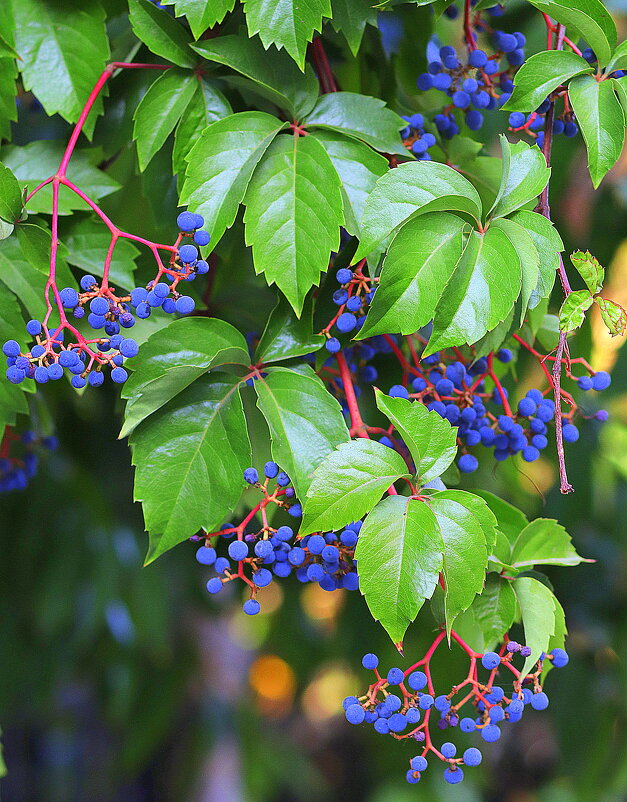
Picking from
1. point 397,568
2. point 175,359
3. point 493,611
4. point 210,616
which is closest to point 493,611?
point 493,611

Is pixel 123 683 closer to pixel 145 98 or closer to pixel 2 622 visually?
pixel 2 622

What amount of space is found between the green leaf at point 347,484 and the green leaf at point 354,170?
0.46 feet

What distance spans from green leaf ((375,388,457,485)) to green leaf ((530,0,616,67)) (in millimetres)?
217

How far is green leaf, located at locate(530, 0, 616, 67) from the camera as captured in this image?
15.7 inches

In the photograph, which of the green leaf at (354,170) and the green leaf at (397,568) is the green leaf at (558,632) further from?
the green leaf at (354,170)

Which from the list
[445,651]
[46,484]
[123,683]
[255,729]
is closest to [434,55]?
[445,651]

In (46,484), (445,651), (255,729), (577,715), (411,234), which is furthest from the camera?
(255,729)

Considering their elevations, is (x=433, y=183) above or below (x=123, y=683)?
above

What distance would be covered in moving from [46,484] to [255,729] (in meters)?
0.79

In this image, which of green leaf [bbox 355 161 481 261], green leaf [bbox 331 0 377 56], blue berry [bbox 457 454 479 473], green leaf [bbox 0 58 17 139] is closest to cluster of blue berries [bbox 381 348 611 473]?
blue berry [bbox 457 454 479 473]

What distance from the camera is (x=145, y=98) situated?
1.57ft

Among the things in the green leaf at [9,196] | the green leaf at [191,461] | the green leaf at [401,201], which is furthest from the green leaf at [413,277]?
the green leaf at [9,196]

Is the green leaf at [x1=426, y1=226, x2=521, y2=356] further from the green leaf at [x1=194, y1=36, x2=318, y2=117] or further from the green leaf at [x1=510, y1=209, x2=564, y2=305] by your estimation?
the green leaf at [x1=194, y1=36, x2=318, y2=117]

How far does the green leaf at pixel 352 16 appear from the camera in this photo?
49cm
